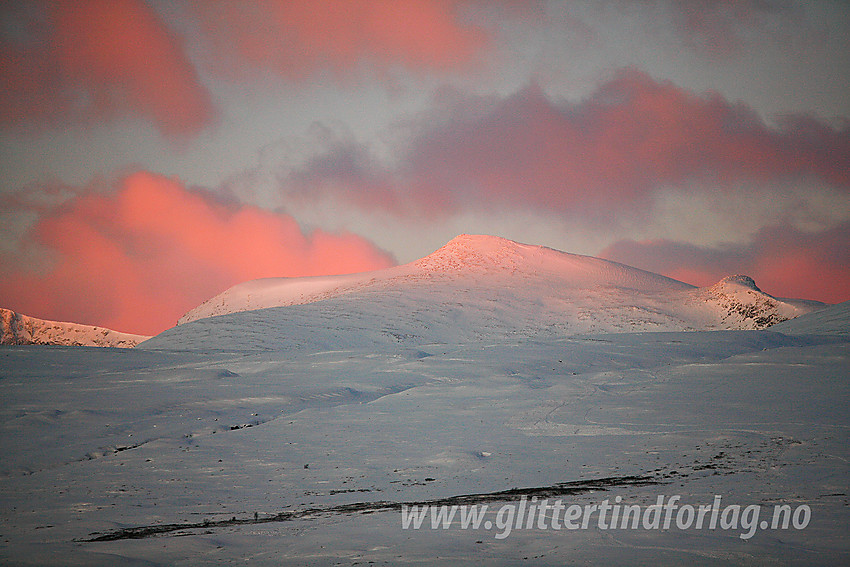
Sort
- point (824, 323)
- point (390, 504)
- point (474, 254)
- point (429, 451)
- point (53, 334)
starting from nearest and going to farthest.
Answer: point (390, 504), point (429, 451), point (824, 323), point (474, 254), point (53, 334)

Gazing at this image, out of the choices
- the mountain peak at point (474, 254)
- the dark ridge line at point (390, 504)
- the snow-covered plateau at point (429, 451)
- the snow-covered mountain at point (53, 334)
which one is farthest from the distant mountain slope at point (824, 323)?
the snow-covered mountain at point (53, 334)

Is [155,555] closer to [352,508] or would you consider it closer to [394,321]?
[352,508]

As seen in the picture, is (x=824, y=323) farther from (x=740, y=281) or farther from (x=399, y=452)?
(x=399, y=452)

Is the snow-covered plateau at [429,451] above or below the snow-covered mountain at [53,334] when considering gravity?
below

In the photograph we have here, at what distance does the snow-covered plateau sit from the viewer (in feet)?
33.9

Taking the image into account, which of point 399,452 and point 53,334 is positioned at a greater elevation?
point 53,334

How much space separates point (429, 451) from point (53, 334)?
147 m

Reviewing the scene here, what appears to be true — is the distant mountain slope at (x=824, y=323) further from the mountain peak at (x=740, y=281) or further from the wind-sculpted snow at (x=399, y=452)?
the mountain peak at (x=740, y=281)

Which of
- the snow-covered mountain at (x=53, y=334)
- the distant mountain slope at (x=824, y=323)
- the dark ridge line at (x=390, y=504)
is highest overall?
the snow-covered mountain at (x=53, y=334)

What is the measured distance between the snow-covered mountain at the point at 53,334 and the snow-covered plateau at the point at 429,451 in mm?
106827

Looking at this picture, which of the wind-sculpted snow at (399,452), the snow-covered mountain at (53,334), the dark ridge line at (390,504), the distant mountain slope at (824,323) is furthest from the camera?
the snow-covered mountain at (53,334)

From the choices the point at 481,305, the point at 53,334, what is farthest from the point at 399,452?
the point at 53,334

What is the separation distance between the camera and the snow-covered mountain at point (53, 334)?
13600 centimetres

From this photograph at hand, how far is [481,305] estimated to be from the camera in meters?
81.1
